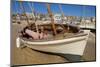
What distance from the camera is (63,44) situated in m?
2.26

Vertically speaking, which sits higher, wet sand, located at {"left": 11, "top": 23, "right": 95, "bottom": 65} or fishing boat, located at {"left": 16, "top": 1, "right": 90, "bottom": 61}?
fishing boat, located at {"left": 16, "top": 1, "right": 90, "bottom": 61}

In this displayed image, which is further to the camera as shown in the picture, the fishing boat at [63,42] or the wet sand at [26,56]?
the fishing boat at [63,42]

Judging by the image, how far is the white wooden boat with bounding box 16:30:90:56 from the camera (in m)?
2.12

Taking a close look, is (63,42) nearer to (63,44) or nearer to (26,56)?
(63,44)

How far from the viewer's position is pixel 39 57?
2152 millimetres

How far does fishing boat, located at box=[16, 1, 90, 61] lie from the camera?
2.13 metres

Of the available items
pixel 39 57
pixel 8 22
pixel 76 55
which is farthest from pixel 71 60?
pixel 8 22

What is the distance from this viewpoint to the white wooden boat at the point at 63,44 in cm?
212

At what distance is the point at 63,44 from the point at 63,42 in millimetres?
25

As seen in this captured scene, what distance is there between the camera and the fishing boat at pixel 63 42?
213 centimetres

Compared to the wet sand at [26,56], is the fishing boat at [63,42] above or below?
above

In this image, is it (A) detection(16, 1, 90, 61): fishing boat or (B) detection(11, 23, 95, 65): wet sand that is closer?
(B) detection(11, 23, 95, 65): wet sand

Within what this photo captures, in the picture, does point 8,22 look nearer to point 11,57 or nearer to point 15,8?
point 15,8

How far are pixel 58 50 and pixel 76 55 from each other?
0.27 meters
